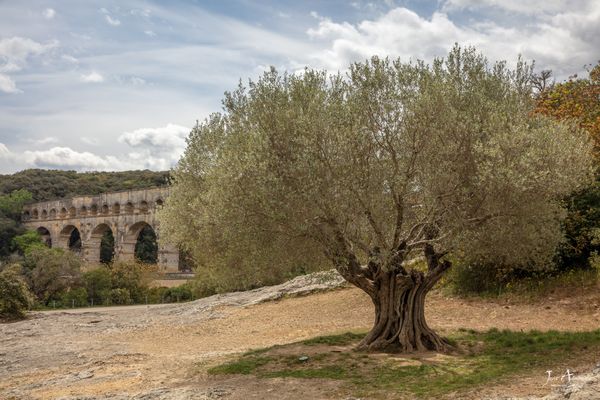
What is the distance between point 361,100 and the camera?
32.1 feet

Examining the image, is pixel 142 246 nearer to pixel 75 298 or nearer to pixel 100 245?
pixel 100 245

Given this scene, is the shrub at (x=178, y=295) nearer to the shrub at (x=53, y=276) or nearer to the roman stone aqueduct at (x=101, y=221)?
the roman stone aqueduct at (x=101, y=221)

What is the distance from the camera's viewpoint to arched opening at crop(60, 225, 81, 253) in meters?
55.6

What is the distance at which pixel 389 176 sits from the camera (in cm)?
952

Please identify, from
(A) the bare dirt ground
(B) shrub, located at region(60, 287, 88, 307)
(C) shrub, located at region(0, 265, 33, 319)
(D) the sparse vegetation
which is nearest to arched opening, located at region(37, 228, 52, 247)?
(B) shrub, located at region(60, 287, 88, 307)

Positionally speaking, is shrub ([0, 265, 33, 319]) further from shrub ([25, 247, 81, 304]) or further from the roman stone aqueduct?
the roman stone aqueduct

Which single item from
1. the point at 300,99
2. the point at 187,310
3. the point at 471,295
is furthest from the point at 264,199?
the point at 187,310

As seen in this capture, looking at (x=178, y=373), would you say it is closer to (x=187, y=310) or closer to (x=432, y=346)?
(x=432, y=346)

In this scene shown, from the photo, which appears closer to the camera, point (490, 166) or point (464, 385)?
point (464, 385)

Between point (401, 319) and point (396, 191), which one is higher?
point (396, 191)

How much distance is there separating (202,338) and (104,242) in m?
40.3

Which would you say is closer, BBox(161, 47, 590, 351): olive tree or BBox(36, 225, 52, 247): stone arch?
BBox(161, 47, 590, 351): olive tree

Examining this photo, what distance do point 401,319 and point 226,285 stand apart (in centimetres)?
343

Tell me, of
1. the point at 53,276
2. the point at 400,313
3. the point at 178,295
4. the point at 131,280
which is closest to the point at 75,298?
the point at 53,276
